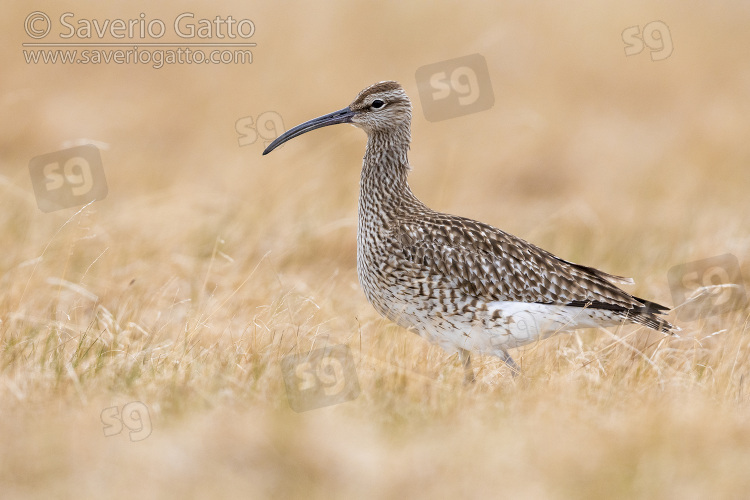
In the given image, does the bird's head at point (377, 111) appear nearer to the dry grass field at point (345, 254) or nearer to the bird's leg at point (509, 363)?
the dry grass field at point (345, 254)

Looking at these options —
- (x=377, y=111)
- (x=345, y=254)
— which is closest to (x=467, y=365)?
(x=377, y=111)

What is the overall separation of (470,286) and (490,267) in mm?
233

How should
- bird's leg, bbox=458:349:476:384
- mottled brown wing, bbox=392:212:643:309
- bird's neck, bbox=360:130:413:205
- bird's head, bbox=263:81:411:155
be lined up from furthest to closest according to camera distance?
bird's head, bbox=263:81:411:155, bird's neck, bbox=360:130:413:205, mottled brown wing, bbox=392:212:643:309, bird's leg, bbox=458:349:476:384

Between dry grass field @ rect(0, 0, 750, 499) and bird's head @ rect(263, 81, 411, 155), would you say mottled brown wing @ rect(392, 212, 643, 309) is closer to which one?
dry grass field @ rect(0, 0, 750, 499)

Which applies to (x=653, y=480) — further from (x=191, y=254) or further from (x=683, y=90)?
(x=683, y=90)

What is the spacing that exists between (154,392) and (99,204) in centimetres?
750

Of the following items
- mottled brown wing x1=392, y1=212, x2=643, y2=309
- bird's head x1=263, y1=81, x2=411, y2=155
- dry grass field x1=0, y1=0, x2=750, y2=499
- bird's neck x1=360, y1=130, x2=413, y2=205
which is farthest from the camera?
bird's head x1=263, y1=81, x2=411, y2=155

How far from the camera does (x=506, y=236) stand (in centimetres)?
787

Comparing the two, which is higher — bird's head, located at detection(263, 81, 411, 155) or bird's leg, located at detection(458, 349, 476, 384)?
bird's head, located at detection(263, 81, 411, 155)

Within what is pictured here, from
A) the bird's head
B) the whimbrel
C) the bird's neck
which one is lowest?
the whimbrel

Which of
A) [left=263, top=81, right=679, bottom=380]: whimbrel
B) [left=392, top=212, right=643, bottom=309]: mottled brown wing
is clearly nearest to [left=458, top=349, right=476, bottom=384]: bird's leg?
[left=263, top=81, right=679, bottom=380]: whimbrel

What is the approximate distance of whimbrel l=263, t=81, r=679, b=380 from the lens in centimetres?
726

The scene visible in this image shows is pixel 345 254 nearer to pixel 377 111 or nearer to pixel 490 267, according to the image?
pixel 377 111

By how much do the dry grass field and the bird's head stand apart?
1.44m
